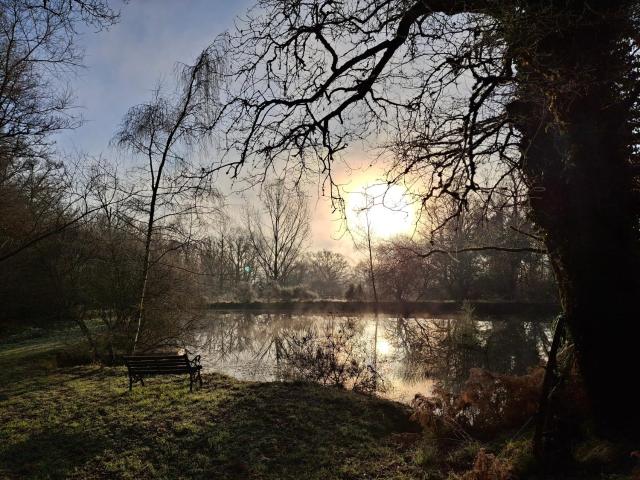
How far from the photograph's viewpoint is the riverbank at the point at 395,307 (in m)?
25.0

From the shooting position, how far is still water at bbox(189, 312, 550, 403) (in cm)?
1096

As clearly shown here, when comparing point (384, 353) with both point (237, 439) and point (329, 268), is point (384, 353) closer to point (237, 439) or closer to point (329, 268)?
point (237, 439)

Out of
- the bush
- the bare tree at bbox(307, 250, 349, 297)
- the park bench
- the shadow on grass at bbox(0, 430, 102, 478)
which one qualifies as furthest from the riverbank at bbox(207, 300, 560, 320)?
the bare tree at bbox(307, 250, 349, 297)

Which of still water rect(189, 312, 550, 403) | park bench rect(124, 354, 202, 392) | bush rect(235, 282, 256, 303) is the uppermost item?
bush rect(235, 282, 256, 303)

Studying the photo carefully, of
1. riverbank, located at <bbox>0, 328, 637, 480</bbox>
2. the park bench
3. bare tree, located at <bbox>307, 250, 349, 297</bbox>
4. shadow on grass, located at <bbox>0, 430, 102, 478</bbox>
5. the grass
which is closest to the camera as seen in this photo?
riverbank, located at <bbox>0, 328, 637, 480</bbox>

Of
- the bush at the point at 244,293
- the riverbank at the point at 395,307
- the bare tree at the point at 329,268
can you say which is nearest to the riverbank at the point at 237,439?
the riverbank at the point at 395,307

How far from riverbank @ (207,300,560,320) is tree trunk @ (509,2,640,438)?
16.1 m

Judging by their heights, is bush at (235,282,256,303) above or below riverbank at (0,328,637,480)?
above

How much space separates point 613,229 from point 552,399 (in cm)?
169

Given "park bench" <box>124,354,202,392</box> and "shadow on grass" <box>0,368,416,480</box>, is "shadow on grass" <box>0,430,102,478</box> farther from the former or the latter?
"park bench" <box>124,354,202,392</box>

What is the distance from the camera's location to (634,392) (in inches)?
151

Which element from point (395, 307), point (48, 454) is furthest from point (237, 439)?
point (395, 307)

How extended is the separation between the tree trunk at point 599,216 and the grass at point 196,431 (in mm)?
2351

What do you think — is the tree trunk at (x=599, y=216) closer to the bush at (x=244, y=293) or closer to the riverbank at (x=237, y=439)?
the riverbank at (x=237, y=439)
